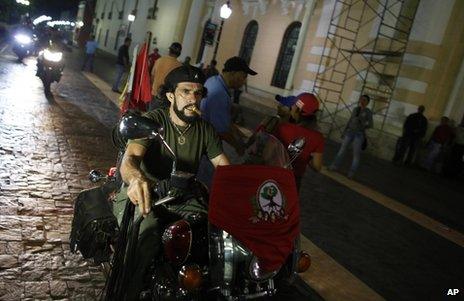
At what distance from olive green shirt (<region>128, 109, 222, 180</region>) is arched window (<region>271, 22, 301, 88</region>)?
57.2ft

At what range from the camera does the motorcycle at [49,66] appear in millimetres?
11477

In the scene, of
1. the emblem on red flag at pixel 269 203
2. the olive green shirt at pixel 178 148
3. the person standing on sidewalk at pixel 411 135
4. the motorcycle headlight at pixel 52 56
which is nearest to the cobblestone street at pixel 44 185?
the olive green shirt at pixel 178 148

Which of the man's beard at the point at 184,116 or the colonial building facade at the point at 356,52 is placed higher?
the colonial building facade at the point at 356,52

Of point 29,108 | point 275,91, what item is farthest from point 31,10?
point 29,108

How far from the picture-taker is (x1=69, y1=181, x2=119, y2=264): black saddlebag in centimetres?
288

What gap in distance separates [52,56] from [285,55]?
1132cm

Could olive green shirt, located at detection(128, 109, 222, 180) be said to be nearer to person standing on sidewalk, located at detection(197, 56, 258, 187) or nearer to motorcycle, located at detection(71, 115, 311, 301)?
motorcycle, located at detection(71, 115, 311, 301)

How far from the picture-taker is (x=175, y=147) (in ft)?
10.3

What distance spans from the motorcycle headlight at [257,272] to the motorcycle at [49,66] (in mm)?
10341

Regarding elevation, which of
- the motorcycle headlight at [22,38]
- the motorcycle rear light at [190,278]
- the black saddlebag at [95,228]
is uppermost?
the motorcycle headlight at [22,38]

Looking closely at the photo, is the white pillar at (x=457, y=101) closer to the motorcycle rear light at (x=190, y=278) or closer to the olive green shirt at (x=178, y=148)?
the olive green shirt at (x=178, y=148)

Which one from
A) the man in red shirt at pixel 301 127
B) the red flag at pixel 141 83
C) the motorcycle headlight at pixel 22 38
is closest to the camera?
the man in red shirt at pixel 301 127

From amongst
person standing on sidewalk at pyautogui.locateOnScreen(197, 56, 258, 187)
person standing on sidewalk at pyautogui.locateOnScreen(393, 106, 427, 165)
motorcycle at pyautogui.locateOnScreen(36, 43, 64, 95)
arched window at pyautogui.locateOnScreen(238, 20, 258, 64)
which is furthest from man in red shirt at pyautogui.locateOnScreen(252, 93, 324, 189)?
arched window at pyautogui.locateOnScreen(238, 20, 258, 64)

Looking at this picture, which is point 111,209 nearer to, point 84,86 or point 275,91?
point 84,86
